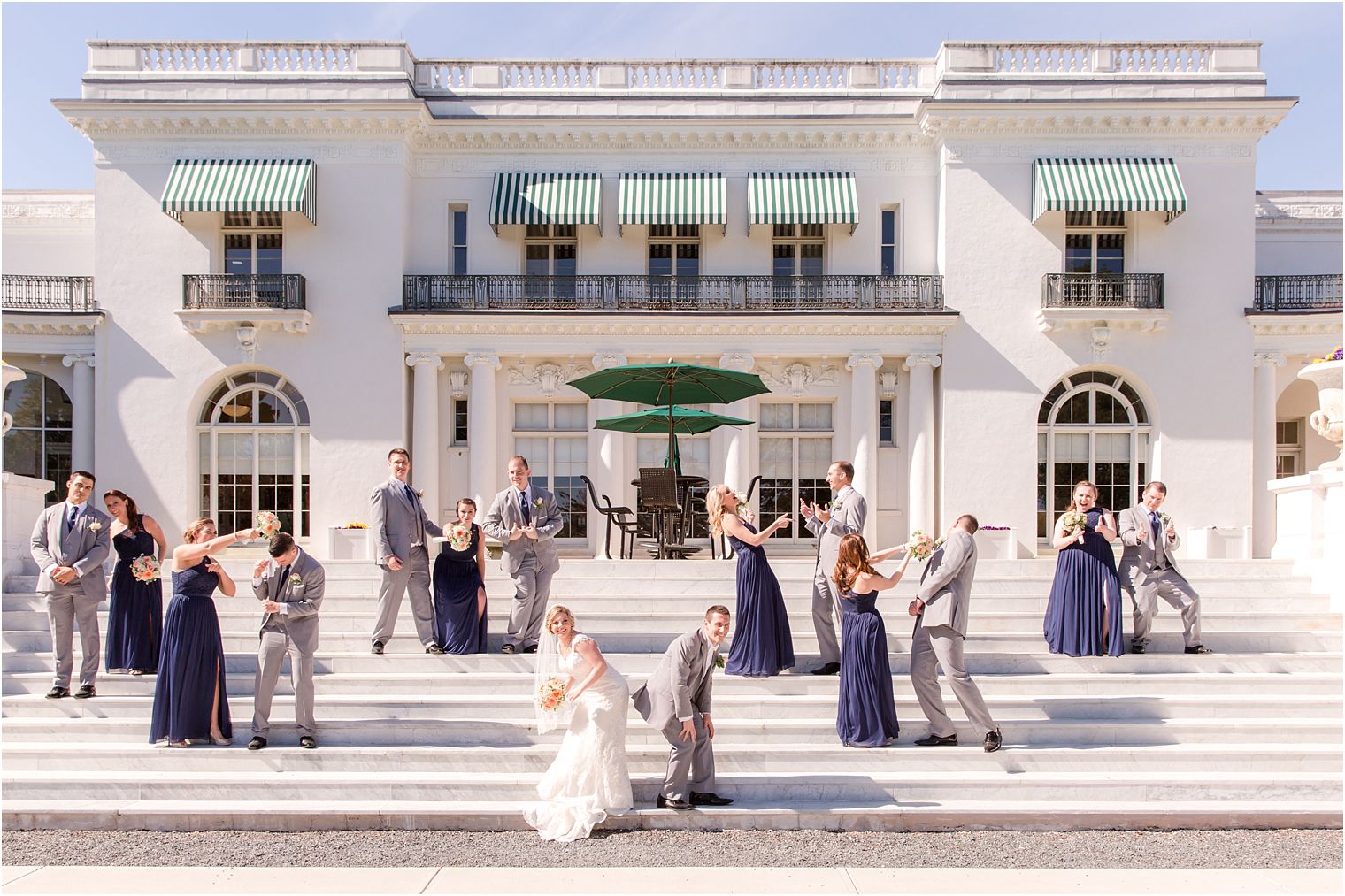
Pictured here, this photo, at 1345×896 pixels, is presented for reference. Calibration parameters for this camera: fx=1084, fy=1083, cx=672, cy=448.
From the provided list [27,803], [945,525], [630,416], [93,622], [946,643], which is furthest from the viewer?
[945,525]

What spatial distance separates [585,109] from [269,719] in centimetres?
1598

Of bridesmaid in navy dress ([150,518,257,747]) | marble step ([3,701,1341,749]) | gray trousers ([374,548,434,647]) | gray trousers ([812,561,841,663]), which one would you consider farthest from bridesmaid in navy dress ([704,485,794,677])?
bridesmaid in navy dress ([150,518,257,747])

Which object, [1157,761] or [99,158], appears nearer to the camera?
[1157,761]

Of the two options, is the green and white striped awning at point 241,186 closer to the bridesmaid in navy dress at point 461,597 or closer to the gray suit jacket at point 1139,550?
the bridesmaid in navy dress at point 461,597

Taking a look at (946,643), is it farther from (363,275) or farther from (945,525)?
(363,275)

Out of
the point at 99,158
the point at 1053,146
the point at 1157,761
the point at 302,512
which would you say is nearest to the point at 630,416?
the point at 1157,761

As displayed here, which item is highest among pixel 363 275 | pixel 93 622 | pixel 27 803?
pixel 363 275

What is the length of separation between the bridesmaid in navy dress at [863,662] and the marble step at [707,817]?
87 centimetres

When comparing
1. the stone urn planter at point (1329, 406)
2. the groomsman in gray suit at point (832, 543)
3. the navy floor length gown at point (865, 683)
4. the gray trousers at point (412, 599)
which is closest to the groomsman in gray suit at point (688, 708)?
the navy floor length gown at point (865, 683)

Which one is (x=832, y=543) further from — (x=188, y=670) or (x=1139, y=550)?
(x=188, y=670)

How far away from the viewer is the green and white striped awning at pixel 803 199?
2167 centimetres

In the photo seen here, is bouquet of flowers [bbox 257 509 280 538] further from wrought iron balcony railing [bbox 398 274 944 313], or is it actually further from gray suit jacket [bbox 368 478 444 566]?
Answer: wrought iron balcony railing [bbox 398 274 944 313]

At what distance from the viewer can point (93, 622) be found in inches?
398

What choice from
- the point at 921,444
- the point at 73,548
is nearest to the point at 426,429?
the point at 921,444
